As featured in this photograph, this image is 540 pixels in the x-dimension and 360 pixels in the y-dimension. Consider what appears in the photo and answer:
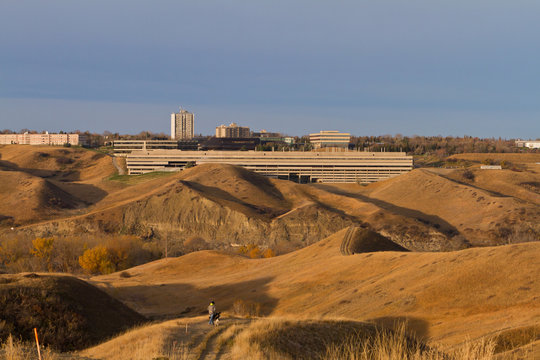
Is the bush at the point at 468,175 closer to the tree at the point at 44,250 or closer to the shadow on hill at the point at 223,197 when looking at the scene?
the shadow on hill at the point at 223,197

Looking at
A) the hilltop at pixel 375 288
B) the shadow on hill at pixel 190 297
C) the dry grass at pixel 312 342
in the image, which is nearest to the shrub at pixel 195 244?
the hilltop at pixel 375 288

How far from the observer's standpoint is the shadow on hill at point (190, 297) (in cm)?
5553

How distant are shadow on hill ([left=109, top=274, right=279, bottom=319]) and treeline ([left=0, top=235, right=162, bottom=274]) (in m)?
28.0

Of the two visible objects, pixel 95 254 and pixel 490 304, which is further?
pixel 95 254

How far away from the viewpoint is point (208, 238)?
5271 inches

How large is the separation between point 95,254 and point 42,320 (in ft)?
187

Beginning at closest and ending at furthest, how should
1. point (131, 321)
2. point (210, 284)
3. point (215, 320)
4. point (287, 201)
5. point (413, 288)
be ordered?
1. point (215, 320)
2. point (413, 288)
3. point (131, 321)
4. point (210, 284)
5. point (287, 201)

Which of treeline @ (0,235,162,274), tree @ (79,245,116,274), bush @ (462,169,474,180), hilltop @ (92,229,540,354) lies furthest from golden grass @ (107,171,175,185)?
hilltop @ (92,229,540,354)

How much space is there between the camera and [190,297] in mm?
62281

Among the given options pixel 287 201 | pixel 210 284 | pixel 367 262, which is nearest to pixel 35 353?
pixel 367 262

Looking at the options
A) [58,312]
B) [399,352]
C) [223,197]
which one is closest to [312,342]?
[399,352]

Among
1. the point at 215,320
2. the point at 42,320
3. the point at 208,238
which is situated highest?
the point at 215,320

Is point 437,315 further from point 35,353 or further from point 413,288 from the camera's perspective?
point 35,353

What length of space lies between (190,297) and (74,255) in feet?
147
